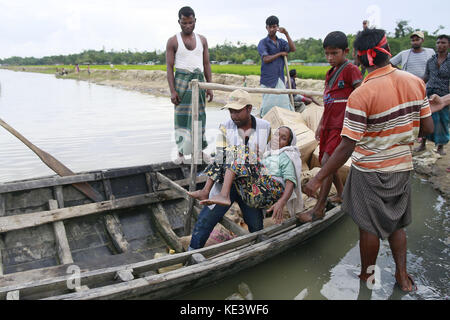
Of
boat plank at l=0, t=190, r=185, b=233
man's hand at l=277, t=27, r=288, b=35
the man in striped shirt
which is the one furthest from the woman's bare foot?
boat plank at l=0, t=190, r=185, b=233

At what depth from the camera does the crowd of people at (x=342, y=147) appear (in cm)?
205

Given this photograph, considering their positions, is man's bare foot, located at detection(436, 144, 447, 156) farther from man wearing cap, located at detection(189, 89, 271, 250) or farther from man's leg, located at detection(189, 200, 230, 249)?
man's leg, located at detection(189, 200, 230, 249)

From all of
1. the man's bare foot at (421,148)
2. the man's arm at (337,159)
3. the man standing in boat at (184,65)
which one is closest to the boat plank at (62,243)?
the man standing in boat at (184,65)

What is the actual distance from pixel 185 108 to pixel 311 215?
1.87 m

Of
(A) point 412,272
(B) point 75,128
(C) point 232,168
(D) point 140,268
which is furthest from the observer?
(B) point 75,128

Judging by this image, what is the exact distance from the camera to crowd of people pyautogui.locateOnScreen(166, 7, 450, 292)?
2.05m

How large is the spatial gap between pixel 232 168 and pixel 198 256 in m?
0.65

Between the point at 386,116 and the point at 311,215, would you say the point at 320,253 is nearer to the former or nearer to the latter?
the point at 311,215

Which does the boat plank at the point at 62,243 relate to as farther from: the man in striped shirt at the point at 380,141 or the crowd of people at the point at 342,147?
the man in striped shirt at the point at 380,141

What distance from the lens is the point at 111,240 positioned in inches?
121

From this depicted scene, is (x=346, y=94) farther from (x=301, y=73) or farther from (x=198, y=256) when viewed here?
(x=301, y=73)

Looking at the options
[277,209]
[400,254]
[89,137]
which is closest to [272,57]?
[277,209]
